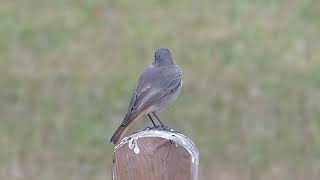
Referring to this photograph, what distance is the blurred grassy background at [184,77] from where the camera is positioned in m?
7.57

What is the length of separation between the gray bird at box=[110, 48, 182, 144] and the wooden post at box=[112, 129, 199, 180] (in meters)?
1.61

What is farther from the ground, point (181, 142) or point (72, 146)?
point (181, 142)

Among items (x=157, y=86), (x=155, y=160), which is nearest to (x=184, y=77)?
(x=157, y=86)

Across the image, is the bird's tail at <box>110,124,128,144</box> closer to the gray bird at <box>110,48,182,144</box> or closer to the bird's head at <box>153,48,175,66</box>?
the gray bird at <box>110,48,182,144</box>

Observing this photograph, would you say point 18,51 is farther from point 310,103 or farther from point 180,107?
point 310,103

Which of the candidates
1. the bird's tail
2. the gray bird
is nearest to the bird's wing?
the gray bird

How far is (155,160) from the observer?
278 centimetres

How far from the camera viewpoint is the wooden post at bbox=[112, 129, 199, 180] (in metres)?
2.77

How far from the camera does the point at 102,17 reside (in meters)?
11.3

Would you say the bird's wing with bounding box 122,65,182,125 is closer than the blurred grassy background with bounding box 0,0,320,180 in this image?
Yes

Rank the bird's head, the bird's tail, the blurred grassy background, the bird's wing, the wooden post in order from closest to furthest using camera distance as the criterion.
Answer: the wooden post, the bird's tail, the bird's wing, the bird's head, the blurred grassy background

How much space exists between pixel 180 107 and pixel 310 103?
45.0 inches

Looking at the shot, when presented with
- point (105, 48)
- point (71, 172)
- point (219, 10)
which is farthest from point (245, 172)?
point (219, 10)

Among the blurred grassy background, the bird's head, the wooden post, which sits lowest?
the blurred grassy background
